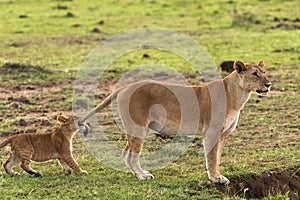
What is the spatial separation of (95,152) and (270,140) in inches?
95.8

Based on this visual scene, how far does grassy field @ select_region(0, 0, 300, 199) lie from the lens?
26.0 feet

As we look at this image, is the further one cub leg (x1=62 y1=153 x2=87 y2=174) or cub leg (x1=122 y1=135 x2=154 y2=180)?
cub leg (x1=62 y1=153 x2=87 y2=174)

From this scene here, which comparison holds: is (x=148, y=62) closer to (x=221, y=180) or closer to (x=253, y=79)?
(x=253, y=79)

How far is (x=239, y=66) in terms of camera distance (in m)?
8.16

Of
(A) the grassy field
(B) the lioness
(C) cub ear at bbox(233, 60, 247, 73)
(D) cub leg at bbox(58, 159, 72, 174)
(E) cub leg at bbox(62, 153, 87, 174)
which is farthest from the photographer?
(D) cub leg at bbox(58, 159, 72, 174)

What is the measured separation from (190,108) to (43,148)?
1.67 m

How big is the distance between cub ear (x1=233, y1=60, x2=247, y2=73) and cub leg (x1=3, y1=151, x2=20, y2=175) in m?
2.57

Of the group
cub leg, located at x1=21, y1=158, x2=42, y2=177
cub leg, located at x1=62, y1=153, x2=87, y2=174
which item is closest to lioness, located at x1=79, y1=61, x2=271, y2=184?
cub leg, located at x1=62, y1=153, x2=87, y2=174

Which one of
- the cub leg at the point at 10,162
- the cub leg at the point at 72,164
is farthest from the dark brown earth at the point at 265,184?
the cub leg at the point at 10,162

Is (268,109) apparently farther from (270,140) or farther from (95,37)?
(95,37)

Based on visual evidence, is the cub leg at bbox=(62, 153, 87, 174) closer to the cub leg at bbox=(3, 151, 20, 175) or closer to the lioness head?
the cub leg at bbox=(3, 151, 20, 175)

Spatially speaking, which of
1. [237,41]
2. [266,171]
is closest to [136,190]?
[266,171]

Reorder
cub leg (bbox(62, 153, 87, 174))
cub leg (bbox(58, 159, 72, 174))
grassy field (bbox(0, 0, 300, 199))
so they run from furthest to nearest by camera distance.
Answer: cub leg (bbox(58, 159, 72, 174)) < cub leg (bbox(62, 153, 87, 174)) < grassy field (bbox(0, 0, 300, 199))

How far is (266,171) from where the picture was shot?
28.2 feet
